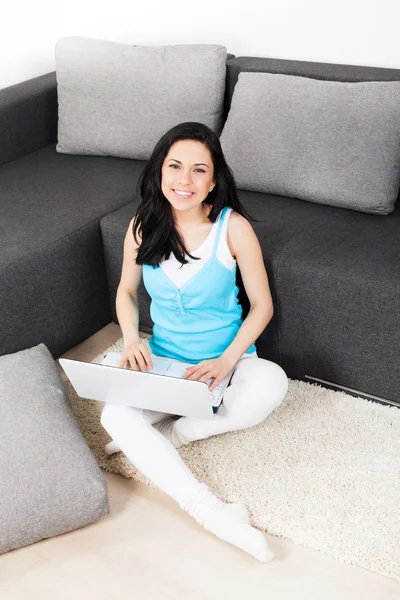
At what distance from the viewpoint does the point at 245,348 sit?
1837mm

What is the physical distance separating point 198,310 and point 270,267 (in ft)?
0.79

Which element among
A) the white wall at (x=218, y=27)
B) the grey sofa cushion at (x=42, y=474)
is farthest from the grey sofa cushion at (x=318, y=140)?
the grey sofa cushion at (x=42, y=474)

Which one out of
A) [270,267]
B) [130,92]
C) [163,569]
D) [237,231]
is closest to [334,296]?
[270,267]

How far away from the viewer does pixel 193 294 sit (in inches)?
73.1

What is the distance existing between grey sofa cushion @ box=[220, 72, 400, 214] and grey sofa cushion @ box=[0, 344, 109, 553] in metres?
1.00

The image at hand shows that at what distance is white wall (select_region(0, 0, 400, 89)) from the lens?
8.05 feet

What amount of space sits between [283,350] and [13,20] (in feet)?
6.42

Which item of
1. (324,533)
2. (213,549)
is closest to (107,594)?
(213,549)

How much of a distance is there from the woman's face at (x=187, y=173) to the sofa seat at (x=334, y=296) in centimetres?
31

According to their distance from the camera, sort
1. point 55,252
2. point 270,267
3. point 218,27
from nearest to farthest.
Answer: point 270,267 → point 55,252 → point 218,27

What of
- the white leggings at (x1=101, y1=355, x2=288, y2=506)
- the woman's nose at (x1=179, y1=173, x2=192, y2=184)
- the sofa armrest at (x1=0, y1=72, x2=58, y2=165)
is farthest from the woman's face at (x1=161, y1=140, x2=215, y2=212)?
the sofa armrest at (x1=0, y1=72, x2=58, y2=165)

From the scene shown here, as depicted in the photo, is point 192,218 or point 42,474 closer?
point 42,474

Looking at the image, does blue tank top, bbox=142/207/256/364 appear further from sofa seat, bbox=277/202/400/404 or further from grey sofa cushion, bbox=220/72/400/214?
grey sofa cushion, bbox=220/72/400/214

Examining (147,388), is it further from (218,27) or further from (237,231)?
(218,27)
